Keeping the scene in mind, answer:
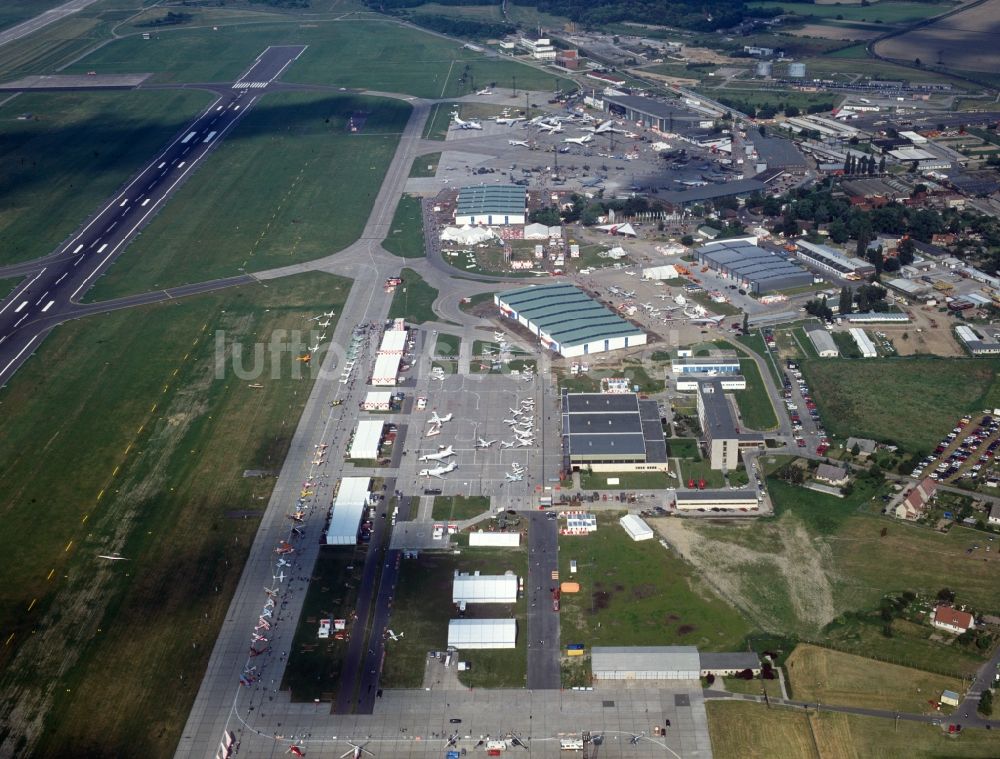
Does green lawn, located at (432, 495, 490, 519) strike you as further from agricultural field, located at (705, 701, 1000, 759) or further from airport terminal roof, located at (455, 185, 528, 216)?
airport terminal roof, located at (455, 185, 528, 216)

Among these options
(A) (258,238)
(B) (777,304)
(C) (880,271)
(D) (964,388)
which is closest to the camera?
(D) (964,388)

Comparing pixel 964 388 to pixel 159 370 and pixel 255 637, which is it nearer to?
pixel 255 637

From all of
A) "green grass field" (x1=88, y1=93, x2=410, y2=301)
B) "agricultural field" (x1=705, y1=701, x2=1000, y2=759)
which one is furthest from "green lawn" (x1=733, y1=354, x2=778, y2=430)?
"green grass field" (x1=88, y1=93, x2=410, y2=301)

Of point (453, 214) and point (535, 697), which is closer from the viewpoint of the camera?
point (535, 697)

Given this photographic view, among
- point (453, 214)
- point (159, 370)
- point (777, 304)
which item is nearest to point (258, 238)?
point (453, 214)

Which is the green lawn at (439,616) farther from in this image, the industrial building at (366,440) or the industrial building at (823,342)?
the industrial building at (823,342)

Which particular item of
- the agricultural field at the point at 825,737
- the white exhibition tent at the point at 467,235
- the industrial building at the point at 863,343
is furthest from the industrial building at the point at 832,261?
the agricultural field at the point at 825,737

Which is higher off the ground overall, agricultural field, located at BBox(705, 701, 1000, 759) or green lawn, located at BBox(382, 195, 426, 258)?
agricultural field, located at BBox(705, 701, 1000, 759)

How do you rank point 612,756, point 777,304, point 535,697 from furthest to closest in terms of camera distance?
point 777,304 < point 535,697 < point 612,756
